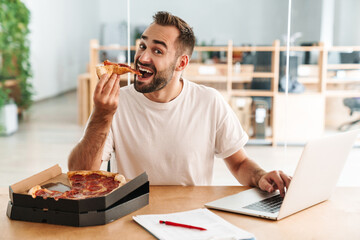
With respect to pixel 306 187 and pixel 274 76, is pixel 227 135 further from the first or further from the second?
pixel 274 76

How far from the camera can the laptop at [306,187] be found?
48.6 inches

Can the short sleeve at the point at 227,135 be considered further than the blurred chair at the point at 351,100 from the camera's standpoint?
No

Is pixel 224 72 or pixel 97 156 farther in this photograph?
pixel 224 72

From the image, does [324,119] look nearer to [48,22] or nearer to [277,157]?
[277,157]

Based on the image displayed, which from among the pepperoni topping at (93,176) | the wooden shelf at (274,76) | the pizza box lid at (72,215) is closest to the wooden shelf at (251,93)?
the wooden shelf at (274,76)

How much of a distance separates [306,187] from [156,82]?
711mm

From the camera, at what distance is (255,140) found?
5.44 meters

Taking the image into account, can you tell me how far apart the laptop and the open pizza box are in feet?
0.82

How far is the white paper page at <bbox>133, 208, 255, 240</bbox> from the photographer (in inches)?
44.9

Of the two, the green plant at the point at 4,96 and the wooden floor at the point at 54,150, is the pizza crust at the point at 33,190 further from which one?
the green plant at the point at 4,96

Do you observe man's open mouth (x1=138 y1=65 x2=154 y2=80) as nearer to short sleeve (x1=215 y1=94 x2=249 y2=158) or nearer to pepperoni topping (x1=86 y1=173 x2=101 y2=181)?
short sleeve (x1=215 y1=94 x2=249 y2=158)

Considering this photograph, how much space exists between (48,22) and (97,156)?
466cm

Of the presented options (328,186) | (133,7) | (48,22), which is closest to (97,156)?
(328,186)

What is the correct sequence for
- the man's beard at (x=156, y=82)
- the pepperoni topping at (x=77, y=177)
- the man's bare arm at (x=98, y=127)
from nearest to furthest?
the pepperoni topping at (x=77, y=177) → the man's bare arm at (x=98, y=127) → the man's beard at (x=156, y=82)
